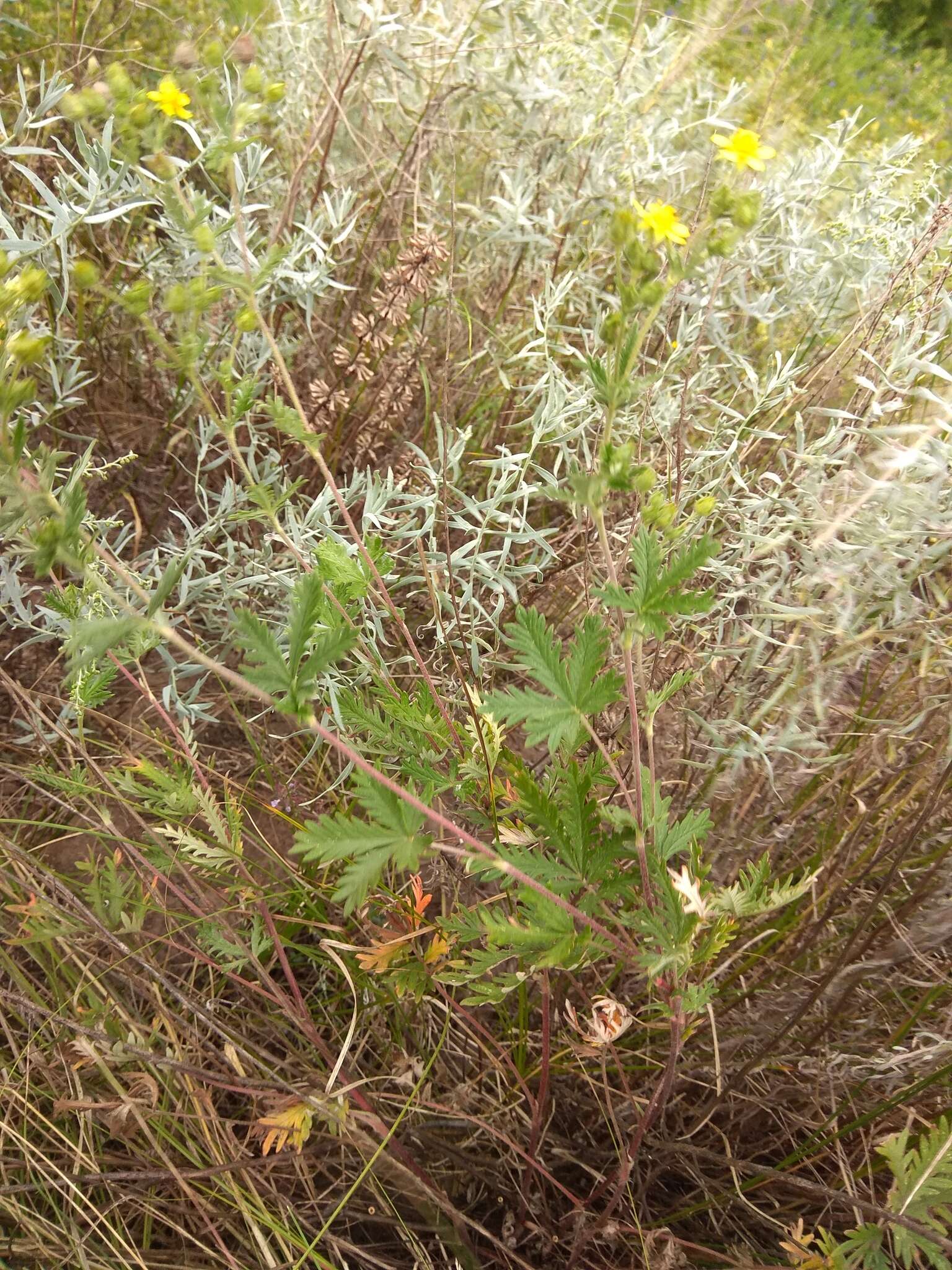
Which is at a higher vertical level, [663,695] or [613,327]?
[613,327]

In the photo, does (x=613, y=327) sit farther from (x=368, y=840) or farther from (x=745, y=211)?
(x=368, y=840)

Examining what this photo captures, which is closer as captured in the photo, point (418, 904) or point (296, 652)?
point (296, 652)

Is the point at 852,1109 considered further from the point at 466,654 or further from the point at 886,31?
the point at 886,31

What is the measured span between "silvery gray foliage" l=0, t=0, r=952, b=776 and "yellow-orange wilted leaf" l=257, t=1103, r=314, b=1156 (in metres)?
0.57

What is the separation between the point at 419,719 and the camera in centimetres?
102

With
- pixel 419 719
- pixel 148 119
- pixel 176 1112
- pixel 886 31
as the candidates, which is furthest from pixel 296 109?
pixel 886 31

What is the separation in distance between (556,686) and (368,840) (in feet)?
0.70

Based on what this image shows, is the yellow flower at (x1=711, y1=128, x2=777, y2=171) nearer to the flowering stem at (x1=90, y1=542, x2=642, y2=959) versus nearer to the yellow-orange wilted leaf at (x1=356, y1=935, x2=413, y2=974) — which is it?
the flowering stem at (x1=90, y1=542, x2=642, y2=959)

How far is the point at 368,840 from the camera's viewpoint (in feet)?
2.58

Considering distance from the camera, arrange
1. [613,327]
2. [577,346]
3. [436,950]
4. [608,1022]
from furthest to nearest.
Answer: [577,346], [436,950], [608,1022], [613,327]

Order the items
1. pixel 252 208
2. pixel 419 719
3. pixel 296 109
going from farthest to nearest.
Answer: pixel 296 109, pixel 252 208, pixel 419 719

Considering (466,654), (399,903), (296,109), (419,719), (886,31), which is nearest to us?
(419,719)

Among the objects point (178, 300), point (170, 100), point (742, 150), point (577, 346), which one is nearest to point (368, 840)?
point (178, 300)

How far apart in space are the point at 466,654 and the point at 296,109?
1.48 m
